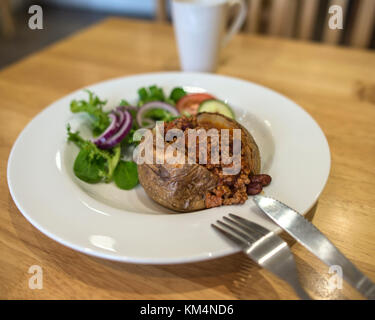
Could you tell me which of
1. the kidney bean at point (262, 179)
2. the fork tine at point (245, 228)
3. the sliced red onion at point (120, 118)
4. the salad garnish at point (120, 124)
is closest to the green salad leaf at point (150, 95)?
the salad garnish at point (120, 124)

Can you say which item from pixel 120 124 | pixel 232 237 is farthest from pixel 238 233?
pixel 120 124

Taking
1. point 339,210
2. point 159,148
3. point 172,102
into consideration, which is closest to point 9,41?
point 172,102

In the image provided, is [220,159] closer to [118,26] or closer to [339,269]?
[339,269]

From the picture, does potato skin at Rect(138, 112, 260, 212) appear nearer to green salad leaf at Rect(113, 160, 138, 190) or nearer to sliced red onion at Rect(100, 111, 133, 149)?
green salad leaf at Rect(113, 160, 138, 190)

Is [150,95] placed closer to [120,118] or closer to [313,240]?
[120,118]

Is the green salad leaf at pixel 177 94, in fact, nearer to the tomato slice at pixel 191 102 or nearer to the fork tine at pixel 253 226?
the tomato slice at pixel 191 102

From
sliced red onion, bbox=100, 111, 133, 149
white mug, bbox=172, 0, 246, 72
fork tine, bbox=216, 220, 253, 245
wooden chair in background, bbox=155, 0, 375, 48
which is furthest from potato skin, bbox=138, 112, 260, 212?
wooden chair in background, bbox=155, 0, 375, 48
